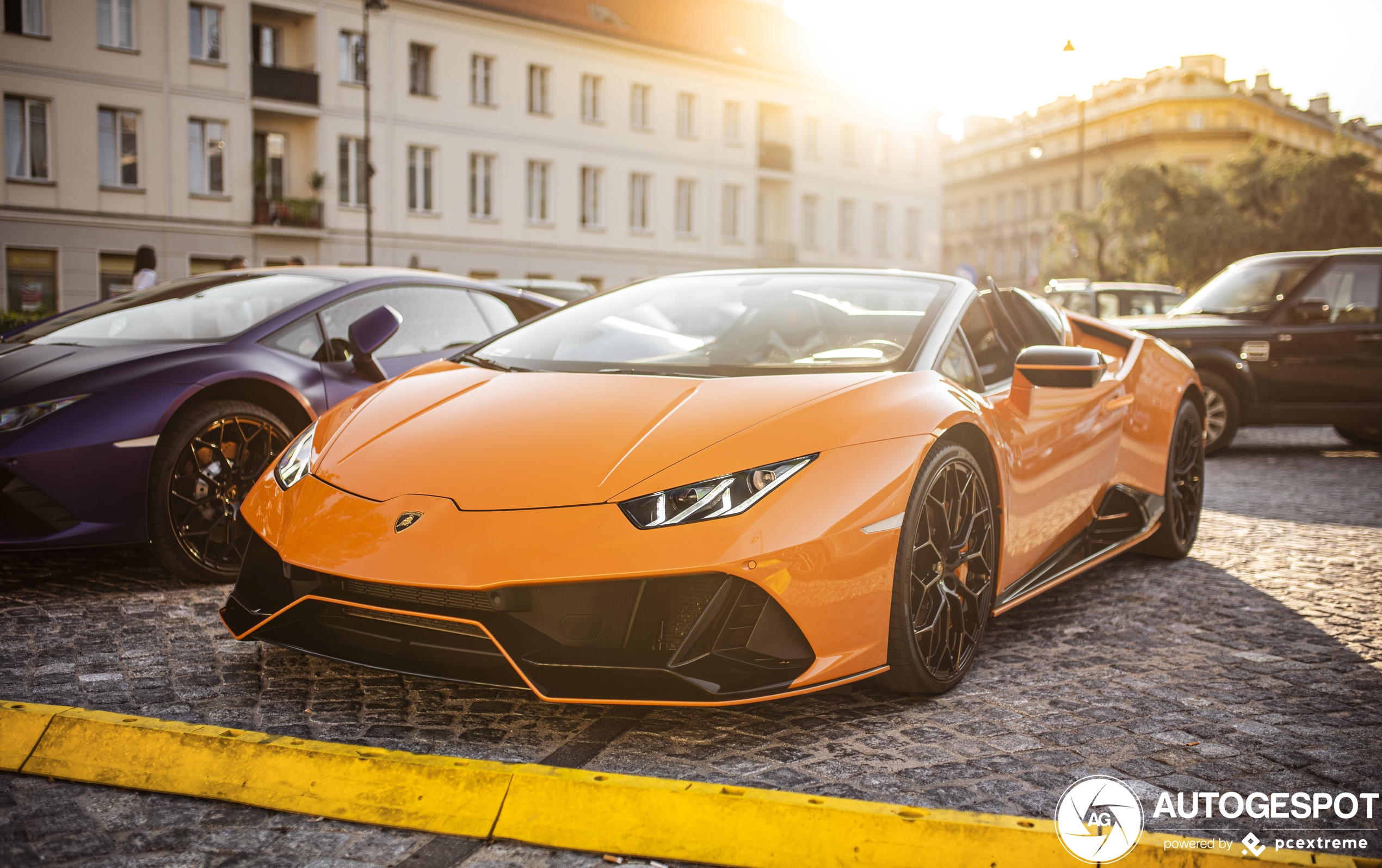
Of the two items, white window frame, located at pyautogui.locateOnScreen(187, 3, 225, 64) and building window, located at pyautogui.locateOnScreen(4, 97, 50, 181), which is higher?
white window frame, located at pyautogui.locateOnScreen(187, 3, 225, 64)

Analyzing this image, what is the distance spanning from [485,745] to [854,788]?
0.87 meters

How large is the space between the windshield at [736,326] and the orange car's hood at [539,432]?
0.88 ft

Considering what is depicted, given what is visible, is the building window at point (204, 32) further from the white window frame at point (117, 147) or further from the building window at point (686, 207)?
the building window at point (686, 207)

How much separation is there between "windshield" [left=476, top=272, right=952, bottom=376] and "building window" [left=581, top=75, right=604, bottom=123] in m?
33.4

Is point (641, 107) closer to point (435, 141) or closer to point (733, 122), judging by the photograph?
point (733, 122)

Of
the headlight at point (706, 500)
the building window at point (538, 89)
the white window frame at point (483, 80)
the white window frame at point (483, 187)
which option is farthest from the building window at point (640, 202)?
the headlight at point (706, 500)

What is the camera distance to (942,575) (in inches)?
124

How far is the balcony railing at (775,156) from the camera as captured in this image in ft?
135

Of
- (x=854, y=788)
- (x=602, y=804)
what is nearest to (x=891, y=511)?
(x=854, y=788)

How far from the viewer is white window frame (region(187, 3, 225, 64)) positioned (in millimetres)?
28516

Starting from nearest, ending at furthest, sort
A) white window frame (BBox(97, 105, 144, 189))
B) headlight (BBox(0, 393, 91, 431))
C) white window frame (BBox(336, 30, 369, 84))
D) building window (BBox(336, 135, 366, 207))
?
→ headlight (BBox(0, 393, 91, 431)), white window frame (BBox(97, 105, 144, 189)), white window frame (BBox(336, 30, 369, 84)), building window (BBox(336, 135, 366, 207))

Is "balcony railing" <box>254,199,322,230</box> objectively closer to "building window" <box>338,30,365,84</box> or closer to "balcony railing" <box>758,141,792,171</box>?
"building window" <box>338,30,365,84</box>

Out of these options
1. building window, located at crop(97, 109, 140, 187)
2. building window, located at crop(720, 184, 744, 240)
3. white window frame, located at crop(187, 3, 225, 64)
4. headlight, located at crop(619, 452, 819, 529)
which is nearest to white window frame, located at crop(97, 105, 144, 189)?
building window, located at crop(97, 109, 140, 187)

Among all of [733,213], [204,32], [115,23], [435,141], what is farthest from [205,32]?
[733,213]
